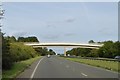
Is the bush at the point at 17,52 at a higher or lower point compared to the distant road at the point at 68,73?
higher

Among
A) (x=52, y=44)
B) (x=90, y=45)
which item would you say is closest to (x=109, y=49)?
(x=90, y=45)

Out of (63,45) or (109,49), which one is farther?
(63,45)

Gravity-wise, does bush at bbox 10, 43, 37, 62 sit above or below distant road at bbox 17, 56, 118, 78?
above

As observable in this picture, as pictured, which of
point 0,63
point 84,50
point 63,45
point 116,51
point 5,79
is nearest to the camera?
point 5,79

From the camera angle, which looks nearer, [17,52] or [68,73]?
[68,73]

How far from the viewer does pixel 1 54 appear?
27500 mm

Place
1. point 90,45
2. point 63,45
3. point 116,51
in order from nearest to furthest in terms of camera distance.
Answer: point 116,51, point 90,45, point 63,45

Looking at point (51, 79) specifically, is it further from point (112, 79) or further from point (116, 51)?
point (116, 51)

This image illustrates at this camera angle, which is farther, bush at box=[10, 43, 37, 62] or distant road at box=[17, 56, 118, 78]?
bush at box=[10, 43, 37, 62]

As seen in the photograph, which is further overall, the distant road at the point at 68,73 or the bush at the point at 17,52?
the bush at the point at 17,52

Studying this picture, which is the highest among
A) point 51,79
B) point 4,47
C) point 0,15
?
point 0,15

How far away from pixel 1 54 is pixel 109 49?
91531mm

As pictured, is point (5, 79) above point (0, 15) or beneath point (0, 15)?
beneath

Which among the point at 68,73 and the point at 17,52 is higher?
the point at 17,52
